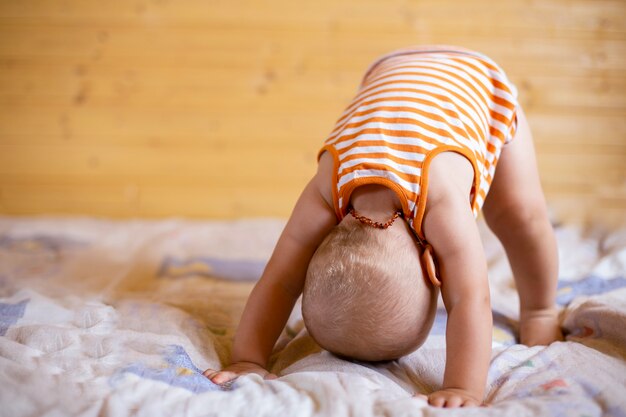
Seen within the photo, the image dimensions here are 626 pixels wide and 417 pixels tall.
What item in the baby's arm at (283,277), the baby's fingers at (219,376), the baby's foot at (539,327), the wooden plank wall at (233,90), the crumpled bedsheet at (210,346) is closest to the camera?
the crumpled bedsheet at (210,346)

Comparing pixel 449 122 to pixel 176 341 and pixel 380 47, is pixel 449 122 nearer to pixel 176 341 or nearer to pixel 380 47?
pixel 176 341

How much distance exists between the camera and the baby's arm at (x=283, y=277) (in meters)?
0.97

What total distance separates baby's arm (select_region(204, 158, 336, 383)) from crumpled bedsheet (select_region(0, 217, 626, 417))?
0.19 ft

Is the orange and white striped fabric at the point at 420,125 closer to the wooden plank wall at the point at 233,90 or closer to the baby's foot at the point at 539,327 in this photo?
the baby's foot at the point at 539,327

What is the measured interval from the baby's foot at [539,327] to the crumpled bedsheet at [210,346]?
0.03 m

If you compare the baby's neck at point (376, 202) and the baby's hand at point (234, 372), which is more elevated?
the baby's neck at point (376, 202)

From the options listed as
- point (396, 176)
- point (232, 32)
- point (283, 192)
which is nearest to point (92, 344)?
point (396, 176)

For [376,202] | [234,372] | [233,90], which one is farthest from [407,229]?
[233,90]

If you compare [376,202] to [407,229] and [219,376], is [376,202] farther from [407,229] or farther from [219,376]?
[219,376]

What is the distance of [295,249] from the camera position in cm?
98

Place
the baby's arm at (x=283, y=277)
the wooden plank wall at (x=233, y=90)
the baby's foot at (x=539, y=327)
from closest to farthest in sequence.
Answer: the baby's arm at (x=283, y=277) < the baby's foot at (x=539, y=327) < the wooden plank wall at (x=233, y=90)

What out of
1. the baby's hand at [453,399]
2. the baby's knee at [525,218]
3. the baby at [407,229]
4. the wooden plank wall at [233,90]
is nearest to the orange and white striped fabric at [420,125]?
Answer: the baby at [407,229]

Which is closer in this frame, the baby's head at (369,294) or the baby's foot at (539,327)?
the baby's head at (369,294)

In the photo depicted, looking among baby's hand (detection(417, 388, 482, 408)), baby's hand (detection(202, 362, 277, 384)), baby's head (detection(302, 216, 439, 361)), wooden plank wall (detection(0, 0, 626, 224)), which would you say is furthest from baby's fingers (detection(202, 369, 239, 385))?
wooden plank wall (detection(0, 0, 626, 224))
